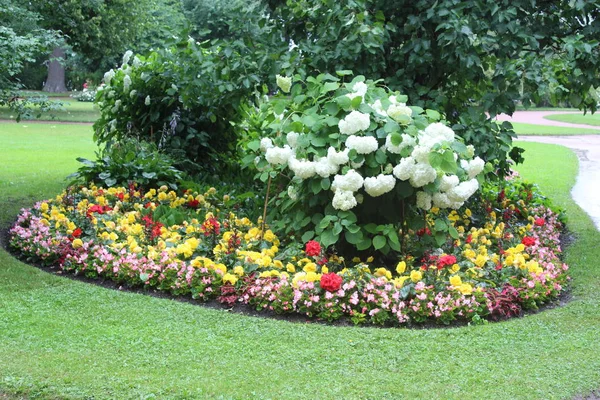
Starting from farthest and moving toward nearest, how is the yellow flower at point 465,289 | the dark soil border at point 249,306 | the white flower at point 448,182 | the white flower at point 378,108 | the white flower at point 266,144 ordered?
the white flower at point 266,144, the white flower at point 378,108, the white flower at point 448,182, the yellow flower at point 465,289, the dark soil border at point 249,306

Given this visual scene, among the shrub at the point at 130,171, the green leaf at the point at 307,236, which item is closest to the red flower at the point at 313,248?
the green leaf at the point at 307,236

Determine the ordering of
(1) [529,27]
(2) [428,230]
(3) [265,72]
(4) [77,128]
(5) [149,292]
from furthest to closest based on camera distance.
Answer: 1. (4) [77,128]
2. (3) [265,72]
3. (1) [529,27]
4. (2) [428,230]
5. (5) [149,292]

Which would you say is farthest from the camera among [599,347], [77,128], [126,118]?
[77,128]

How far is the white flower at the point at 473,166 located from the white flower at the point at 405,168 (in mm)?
540

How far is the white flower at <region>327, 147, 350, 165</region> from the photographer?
16.4 ft

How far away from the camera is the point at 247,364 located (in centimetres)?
380

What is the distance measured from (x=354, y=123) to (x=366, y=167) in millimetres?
343

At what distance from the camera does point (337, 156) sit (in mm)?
5004

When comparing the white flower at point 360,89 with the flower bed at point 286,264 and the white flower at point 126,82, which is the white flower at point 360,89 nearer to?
the flower bed at point 286,264

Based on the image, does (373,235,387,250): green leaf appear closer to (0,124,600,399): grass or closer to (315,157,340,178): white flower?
(315,157,340,178): white flower

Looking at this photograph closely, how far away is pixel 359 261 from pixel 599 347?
178cm

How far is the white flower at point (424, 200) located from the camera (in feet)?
16.7

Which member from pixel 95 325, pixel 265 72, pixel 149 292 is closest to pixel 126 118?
pixel 265 72

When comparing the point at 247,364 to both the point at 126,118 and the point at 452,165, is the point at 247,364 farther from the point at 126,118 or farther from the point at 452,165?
the point at 126,118
